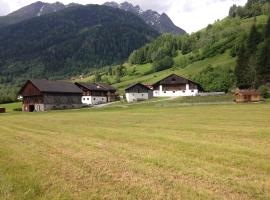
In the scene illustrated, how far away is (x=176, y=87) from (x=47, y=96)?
167ft

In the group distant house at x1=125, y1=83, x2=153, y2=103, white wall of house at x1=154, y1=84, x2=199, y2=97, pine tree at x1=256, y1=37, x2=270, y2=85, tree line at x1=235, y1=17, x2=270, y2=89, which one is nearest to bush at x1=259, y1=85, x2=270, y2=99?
tree line at x1=235, y1=17, x2=270, y2=89

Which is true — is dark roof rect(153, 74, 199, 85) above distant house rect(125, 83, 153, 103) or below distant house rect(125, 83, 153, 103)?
above

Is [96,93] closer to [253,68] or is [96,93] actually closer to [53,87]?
[53,87]

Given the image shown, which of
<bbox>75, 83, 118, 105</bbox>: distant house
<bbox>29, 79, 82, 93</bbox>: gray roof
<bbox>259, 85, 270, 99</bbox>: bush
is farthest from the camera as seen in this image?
<bbox>75, 83, 118, 105</bbox>: distant house

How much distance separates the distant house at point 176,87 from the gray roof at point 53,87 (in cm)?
3492

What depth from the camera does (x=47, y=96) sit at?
116312 mm

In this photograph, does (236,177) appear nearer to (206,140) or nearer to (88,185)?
(88,185)

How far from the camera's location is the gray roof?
383ft

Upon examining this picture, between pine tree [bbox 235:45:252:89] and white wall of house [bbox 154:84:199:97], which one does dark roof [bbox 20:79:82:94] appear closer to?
white wall of house [bbox 154:84:199:97]

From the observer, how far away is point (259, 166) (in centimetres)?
1706

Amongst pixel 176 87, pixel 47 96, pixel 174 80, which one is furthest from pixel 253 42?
pixel 47 96

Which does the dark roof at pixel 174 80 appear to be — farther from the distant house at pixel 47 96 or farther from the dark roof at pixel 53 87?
the distant house at pixel 47 96

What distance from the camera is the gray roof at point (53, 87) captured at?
117 meters

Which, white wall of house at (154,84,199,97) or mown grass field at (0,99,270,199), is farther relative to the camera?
white wall of house at (154,84,199,97)
